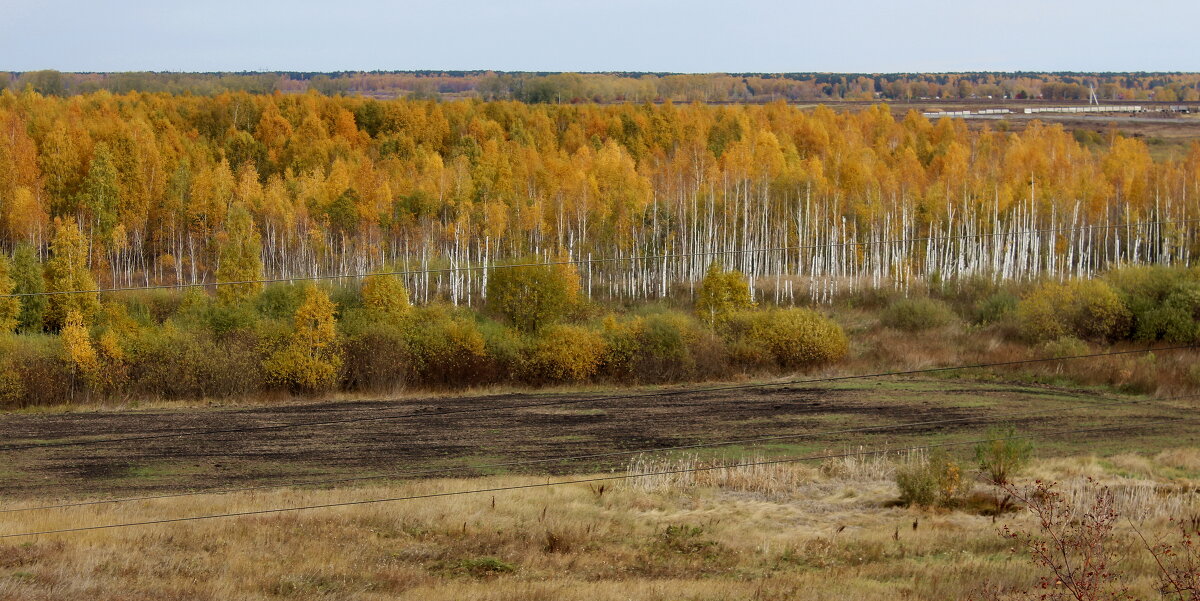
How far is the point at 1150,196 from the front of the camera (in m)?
68.1

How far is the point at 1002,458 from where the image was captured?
25.2 metres

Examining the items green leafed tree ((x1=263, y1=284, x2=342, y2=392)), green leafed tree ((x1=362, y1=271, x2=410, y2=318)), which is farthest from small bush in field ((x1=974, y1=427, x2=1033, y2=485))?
green leafed tree ((x1=362, y1=271, x2=410, y2=318))

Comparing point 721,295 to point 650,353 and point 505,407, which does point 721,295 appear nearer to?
point 650,353

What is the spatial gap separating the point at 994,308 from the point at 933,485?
30452 mm

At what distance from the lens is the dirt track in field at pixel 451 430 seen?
98.2 ft

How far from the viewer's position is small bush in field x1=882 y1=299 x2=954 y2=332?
5034 cm

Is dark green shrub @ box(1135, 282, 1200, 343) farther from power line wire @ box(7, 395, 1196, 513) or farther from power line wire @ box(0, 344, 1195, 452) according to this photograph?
power line wire @ box(7, 395, 1196, 513)

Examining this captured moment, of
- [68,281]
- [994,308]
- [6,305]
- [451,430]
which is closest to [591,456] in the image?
[451,430]

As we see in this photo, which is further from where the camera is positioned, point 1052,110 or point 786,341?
point 1052,110

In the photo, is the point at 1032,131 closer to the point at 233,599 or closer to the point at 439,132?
the point at 439,132

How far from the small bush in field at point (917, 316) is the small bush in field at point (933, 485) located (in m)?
27.3

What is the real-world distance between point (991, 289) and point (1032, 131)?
1467 inches

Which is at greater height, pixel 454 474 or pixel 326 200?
pixel 326 200

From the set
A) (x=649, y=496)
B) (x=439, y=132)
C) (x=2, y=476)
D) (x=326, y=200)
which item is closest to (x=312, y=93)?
(x=439, y=132)
